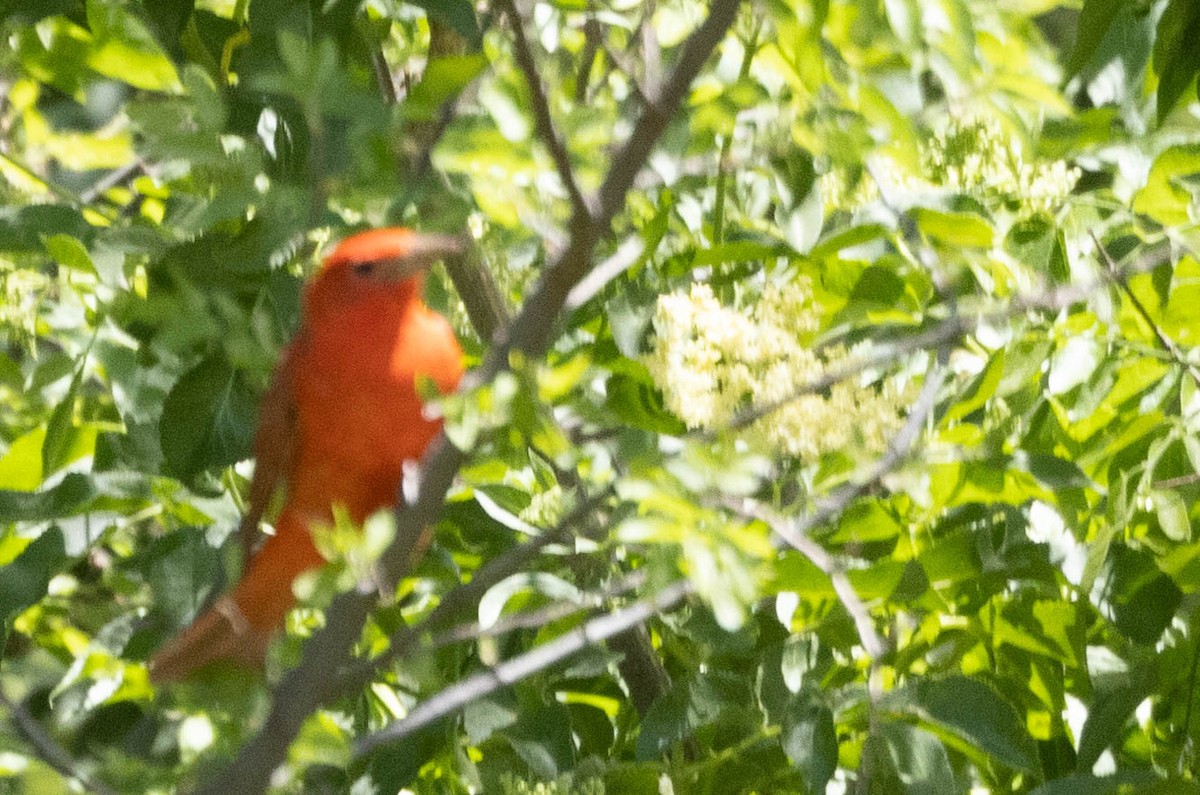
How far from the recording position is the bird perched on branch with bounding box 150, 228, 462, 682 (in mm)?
1710

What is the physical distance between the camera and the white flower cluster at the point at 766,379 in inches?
43.1

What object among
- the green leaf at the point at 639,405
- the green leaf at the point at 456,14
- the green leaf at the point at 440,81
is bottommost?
the green leaf at the point at 639,405

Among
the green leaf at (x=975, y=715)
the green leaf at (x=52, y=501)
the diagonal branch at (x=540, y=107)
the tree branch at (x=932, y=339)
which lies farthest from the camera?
the green leaf at (x=52, y=501)

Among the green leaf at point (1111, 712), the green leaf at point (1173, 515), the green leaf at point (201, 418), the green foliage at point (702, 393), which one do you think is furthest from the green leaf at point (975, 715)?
the green leaf at point (201, 418)

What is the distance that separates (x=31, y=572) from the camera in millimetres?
1548

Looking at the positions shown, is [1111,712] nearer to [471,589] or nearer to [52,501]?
[471,589]

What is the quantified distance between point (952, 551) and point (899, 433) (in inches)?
7.8

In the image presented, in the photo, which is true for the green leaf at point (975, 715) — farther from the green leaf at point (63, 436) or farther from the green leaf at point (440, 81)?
the green leaf at point (63, 436)

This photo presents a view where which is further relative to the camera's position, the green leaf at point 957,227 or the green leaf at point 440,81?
the green leaf at point 957,227

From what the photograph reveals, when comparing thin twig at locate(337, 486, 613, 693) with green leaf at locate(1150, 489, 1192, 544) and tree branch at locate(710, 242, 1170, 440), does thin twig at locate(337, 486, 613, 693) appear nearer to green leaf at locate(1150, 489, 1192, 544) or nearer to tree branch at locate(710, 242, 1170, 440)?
tree branch at locate(710, 242, 1170, 440)

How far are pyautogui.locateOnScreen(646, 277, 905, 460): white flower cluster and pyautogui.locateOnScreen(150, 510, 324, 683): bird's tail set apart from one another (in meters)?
0.44

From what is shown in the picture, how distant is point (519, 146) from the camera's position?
100cm

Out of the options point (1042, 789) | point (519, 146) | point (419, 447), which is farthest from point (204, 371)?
point (1042, 789)

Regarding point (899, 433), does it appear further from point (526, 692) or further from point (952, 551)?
point (526, 692)
